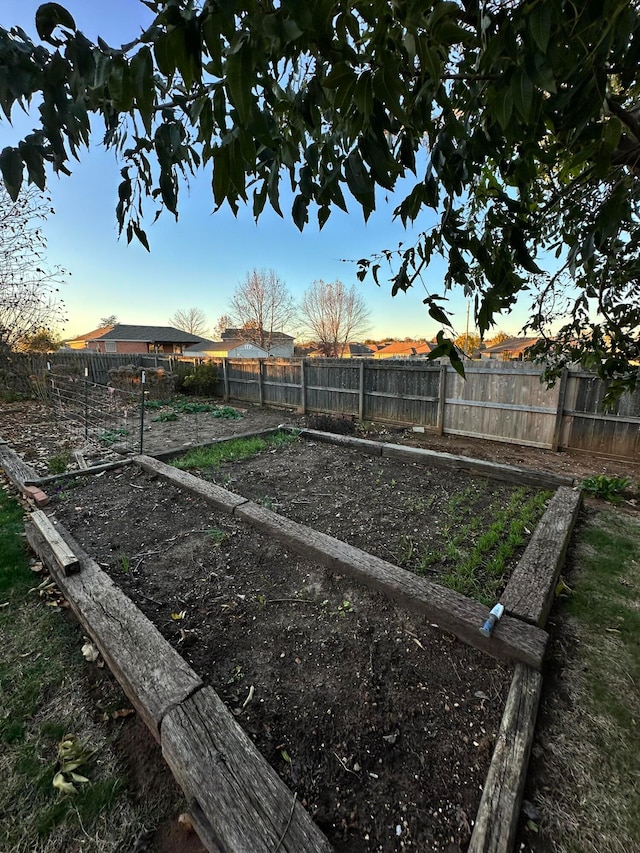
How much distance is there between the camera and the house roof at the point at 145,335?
3506cm

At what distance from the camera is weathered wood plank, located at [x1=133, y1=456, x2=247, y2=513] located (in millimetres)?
3127

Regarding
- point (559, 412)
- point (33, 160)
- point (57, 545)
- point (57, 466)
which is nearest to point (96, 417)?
point (57, 466)

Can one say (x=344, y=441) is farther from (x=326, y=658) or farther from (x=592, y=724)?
(x=592, y=724)

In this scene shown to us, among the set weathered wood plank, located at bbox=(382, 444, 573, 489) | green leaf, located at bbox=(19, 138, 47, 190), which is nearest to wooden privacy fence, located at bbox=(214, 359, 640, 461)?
weathered wood plank, located at bbox=(382, 444, 573, 489)

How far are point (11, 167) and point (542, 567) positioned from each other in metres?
2.84

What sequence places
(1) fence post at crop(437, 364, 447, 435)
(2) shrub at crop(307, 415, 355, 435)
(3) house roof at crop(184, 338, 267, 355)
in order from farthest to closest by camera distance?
(3) house roof at crop(184, 338, 267, 355), (1) fence post at crop(437, 364, 447, 435), (2) shrub at crop(307, 415, 355, 435)

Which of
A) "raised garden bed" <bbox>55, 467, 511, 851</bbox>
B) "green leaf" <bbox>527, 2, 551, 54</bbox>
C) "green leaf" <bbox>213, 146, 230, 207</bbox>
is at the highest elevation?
"green leaf" <bbox>527, 2, 551, 54</bbox>

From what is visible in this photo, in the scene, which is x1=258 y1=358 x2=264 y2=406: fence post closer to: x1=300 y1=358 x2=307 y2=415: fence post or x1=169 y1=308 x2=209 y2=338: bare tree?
x1=300 y1=358 x2=307 y2=415: fence post

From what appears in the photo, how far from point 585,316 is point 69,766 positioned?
3.27 metres

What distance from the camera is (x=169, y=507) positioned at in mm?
3279

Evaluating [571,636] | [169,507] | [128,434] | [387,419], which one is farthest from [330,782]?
[387,419]

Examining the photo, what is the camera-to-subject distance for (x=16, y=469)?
4.17 metres

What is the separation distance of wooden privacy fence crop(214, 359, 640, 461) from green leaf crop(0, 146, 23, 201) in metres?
3.54

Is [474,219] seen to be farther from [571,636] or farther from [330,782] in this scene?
[330,782]
